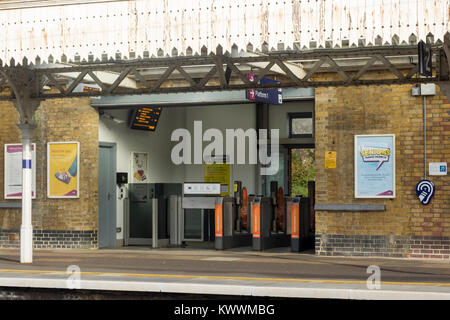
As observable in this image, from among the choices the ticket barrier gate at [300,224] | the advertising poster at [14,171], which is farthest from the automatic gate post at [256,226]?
the advertising poster at [14,171]

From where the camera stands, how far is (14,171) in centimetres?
1891

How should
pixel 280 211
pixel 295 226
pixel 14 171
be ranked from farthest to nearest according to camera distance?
1. pixel 280 211
2. pixel 14 171
3. pixel 295 226

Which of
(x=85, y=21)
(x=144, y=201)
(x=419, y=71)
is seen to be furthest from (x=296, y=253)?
(x=85, y=21)

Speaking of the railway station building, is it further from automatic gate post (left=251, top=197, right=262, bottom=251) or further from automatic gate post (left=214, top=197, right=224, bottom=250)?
automatic gate post (left=214, top=197, right=224, bottom=250)

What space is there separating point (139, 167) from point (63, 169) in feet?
9.03

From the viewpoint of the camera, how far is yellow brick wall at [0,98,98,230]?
18453 millimetres

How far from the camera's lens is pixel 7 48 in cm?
1262

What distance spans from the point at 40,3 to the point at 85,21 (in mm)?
900

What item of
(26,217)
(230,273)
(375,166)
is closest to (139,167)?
Result: (26,217)

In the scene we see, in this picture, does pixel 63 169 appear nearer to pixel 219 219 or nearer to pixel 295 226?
pixel 219 219

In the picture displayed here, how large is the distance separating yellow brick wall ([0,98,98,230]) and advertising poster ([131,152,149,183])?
2.16m

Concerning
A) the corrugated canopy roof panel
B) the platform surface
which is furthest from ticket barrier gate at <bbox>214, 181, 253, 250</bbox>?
the corrugated canopy roof panel

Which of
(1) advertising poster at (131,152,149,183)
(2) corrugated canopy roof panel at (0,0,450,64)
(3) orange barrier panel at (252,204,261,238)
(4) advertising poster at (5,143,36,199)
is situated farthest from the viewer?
(1) advertising poster at (131,152,149,183)

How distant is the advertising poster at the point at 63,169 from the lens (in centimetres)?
1853
